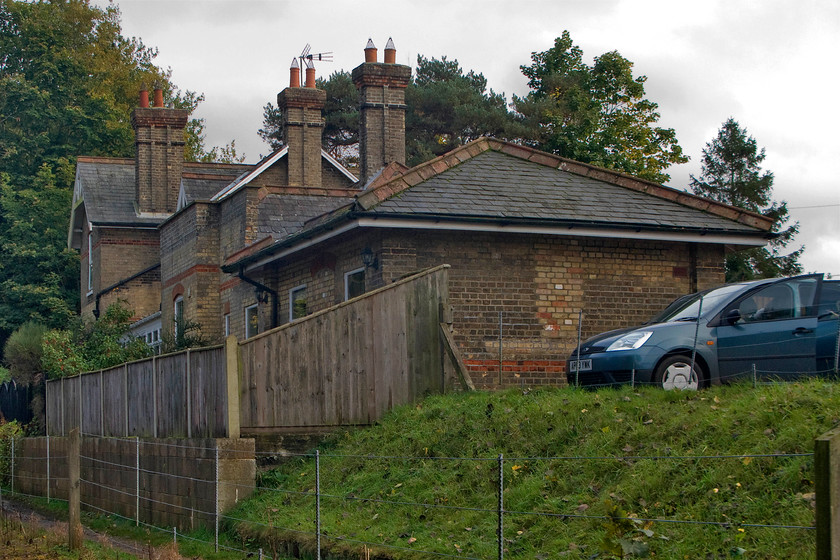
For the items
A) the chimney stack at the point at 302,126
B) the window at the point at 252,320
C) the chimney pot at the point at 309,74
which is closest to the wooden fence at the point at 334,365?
the window at the point at 252,320

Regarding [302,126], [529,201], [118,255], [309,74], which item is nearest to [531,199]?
[529,201]

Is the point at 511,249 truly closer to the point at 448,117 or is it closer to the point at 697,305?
the point at 697,305

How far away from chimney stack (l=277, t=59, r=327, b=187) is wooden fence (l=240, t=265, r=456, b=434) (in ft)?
58.7

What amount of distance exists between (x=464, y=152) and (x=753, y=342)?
9.04 metres

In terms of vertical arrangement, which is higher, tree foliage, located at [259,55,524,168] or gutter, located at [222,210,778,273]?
tree foliage, located at [259,55,524,168]

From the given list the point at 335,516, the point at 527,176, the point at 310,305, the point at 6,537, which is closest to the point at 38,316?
the point at 310,305

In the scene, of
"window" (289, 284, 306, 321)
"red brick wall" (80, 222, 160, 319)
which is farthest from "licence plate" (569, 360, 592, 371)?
"red brick wall" (80, 222, 160, 319)

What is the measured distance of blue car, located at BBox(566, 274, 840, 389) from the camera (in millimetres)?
12633

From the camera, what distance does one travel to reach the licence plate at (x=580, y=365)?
546 inches

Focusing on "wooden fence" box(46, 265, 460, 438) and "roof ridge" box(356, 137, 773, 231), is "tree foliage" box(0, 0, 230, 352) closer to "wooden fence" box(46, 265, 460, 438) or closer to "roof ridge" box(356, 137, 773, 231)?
"roof ridge" box(356, 137, 773, 231)

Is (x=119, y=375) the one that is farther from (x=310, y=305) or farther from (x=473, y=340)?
(x=473, y=340)

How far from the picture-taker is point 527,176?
68.7 feet

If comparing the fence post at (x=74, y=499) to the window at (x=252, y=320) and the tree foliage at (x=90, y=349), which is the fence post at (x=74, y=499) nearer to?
the window at (x=252, y=320)

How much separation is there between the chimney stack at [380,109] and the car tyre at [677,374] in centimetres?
1722
